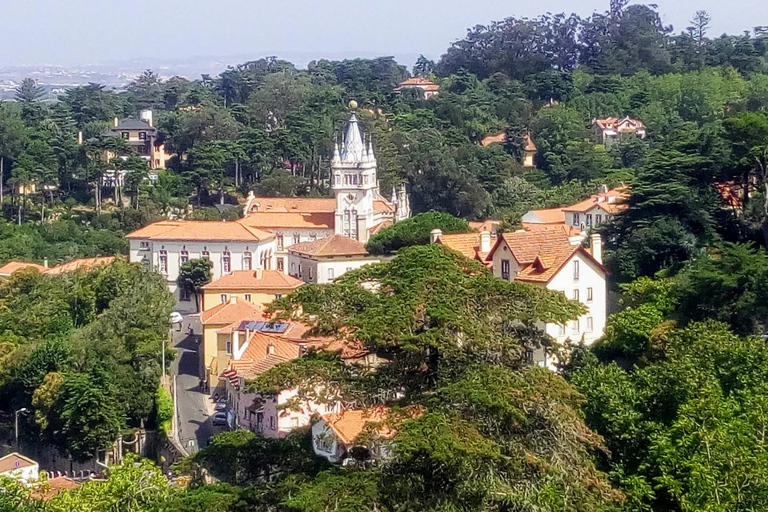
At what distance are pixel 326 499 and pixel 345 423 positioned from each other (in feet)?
15.6

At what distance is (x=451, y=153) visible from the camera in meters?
59.4

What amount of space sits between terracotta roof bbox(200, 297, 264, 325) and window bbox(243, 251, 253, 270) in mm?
9773

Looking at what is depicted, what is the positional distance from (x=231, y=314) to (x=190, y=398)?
11.2ft

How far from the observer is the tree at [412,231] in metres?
42.5

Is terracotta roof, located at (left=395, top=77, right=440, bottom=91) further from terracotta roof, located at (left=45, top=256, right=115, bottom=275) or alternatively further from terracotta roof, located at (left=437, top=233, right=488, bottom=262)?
terracotta roof, located at (left=437, top=233, right=488, bottom=262)

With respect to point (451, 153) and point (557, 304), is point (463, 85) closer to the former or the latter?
point (451, 153)

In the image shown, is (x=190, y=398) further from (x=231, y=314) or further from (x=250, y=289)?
(x=250, y=289)

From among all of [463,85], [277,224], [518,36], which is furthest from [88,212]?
[518,36]

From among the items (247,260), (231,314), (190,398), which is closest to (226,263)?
(247,260)

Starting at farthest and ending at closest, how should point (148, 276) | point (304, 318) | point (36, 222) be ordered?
point (36, 222) → point (148, 276) → point (304, 318)

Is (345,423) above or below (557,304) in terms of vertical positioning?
below

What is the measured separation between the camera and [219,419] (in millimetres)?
30438

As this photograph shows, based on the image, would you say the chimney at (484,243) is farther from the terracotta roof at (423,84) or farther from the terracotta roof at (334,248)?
the terracotta roof at (423,84)

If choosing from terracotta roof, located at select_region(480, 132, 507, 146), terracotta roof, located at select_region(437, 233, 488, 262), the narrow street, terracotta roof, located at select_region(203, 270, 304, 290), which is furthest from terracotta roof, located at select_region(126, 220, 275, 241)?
terracotta roof, located at select_region(480, 132, 507, 146)
